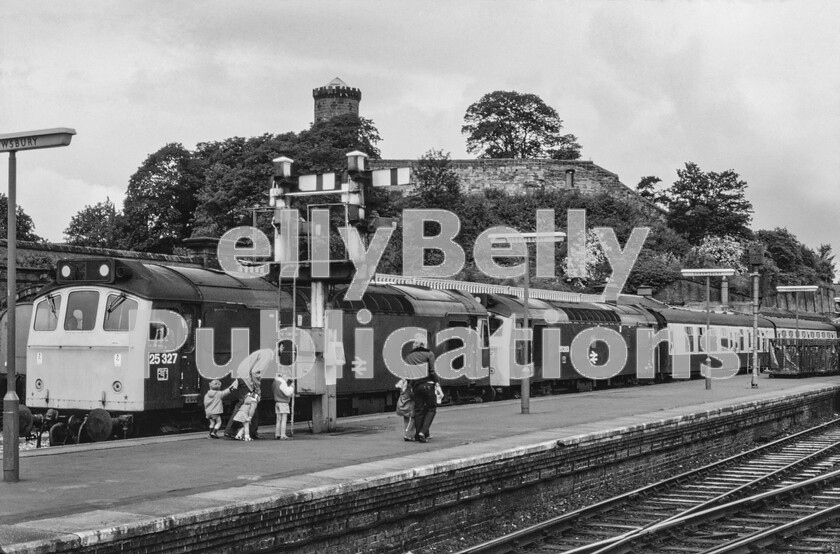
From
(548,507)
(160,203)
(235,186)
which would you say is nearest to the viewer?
(548,507)

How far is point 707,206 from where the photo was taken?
9688 centimetres

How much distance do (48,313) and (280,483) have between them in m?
8.64

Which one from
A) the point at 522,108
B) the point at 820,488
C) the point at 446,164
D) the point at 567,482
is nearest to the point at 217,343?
the point at 567,482

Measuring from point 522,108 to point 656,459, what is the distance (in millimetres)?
90653

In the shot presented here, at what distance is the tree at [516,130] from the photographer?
10831 cm

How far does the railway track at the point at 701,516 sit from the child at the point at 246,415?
18.8ft

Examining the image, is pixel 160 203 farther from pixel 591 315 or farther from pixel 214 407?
pixel 214 407

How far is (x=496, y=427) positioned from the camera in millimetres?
19578

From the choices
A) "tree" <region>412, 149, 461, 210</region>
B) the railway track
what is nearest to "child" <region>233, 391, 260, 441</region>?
the railway track

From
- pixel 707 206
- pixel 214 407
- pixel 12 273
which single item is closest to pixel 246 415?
pixel 214 407

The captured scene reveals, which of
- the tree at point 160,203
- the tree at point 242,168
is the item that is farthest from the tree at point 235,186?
the tree at point 160,203

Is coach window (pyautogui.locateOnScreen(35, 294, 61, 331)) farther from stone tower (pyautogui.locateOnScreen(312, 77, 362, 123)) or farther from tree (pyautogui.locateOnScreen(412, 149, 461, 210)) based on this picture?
stone tower (pyautogui.locateOnScreen(312, 77, 362, 123))

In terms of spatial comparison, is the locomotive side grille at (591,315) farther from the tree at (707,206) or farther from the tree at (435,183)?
the tree at (707,206)

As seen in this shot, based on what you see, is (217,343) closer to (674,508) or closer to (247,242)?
(674,508)
